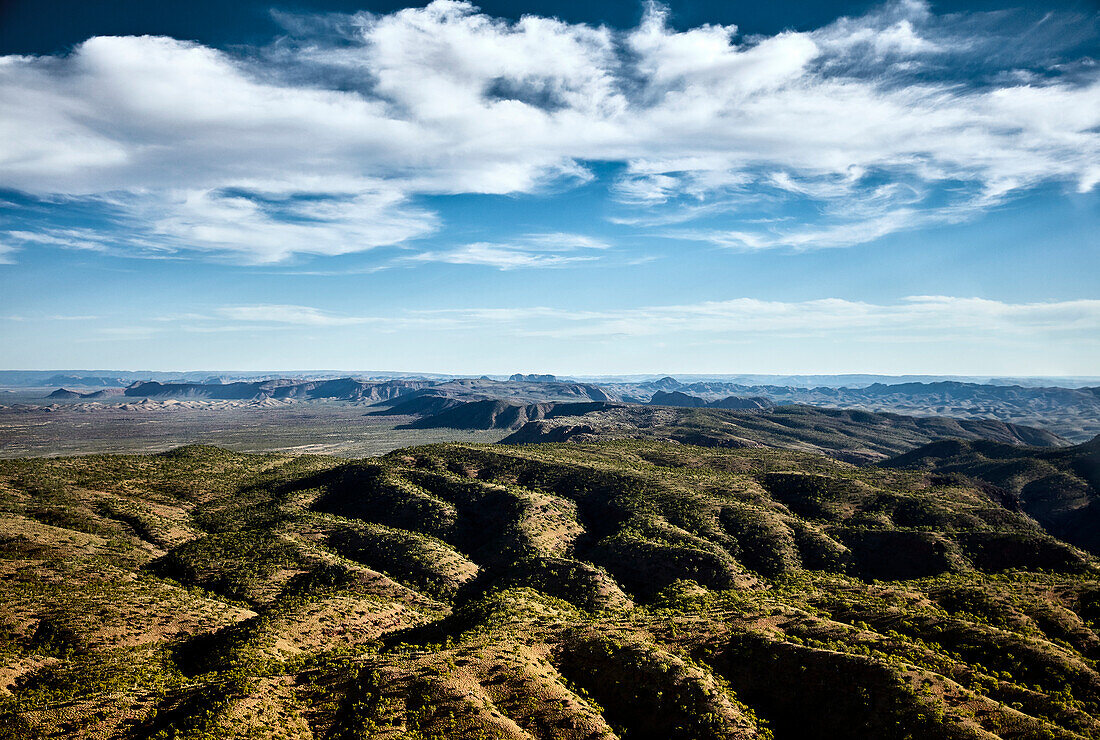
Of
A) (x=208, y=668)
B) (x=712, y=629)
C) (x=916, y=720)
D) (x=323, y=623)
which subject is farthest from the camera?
(x=323, y=623)

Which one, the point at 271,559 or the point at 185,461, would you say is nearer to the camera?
the point at 271,559

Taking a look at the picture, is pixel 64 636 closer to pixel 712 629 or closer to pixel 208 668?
pixel 208 668

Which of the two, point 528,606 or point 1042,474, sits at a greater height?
point 528,606

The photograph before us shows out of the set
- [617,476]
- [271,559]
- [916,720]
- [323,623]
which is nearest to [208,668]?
[323,623]

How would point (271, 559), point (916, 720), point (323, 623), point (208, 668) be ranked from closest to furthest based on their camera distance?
1. point (916, 720)
2. point (208, 668)
3. point (323, 623)
4. point (271, 559)

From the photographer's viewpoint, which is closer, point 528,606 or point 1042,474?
point 528,606
